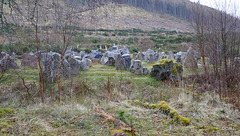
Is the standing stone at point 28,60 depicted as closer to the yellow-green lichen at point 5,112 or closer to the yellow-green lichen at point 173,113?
the yellow-green lichen at point 5,112

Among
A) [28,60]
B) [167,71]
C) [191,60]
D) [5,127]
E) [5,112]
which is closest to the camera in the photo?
[5,127]

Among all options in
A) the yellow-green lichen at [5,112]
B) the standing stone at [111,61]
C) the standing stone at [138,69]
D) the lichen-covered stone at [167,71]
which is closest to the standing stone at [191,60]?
the lichen-covered stone at [167,71]

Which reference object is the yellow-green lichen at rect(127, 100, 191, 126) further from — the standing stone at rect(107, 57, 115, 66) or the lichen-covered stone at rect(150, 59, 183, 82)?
the standing stone at rect(107, 57, 115, 66)

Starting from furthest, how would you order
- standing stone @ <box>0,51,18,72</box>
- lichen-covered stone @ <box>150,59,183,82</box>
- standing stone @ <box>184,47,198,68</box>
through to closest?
standing stone @ <box>184,47,198,68</box> → lichen-covered stone @ <box>150,59,183,82</box> → standing stone @ <box>0,51,18,72</box>

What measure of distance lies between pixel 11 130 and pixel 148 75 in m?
10.5

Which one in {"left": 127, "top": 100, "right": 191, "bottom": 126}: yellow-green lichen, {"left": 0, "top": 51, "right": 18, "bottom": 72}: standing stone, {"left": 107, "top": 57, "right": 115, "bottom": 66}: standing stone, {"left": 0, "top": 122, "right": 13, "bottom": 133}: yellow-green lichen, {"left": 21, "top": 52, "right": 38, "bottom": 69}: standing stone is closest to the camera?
{"left": 0, "top": 122, "right": 13, "bottom": 133}: yellow-green lichen

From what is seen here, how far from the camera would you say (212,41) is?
23.2 feet

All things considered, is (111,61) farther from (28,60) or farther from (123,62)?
(28,60)

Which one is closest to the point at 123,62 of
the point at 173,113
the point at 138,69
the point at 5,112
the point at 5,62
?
the point at 138,69

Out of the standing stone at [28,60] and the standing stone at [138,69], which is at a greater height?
Answer: the standing stone at [28,60]

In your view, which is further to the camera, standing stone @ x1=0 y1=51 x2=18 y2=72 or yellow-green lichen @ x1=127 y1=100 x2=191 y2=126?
standing stone @ x1=0 y1=51 x2=18 y2=72

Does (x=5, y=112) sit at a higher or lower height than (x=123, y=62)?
lower

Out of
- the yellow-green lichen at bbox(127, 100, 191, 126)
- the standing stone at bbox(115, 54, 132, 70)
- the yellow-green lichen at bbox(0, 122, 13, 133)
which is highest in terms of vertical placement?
the standing stone at bbox(115, 54, 132, 70)

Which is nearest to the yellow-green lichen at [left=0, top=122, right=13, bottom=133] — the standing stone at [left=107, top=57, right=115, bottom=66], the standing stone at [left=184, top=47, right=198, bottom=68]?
the standing stone at [left=107, top=57, right=115, bottom=66]
